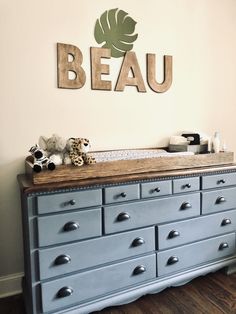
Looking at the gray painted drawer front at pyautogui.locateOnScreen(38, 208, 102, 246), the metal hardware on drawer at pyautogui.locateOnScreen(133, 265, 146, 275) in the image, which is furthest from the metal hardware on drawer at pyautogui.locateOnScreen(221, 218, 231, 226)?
the gray painted drawer front at pyautogui.locateOnScreen(38, 208, 102, 246)

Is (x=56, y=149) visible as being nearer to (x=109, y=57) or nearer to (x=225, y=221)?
(x=109, y=57)

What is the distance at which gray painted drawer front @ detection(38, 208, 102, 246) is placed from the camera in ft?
5.02

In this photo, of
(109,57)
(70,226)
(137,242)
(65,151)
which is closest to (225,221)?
(137,242)

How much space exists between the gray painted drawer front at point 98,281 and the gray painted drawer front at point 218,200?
0.55 metres

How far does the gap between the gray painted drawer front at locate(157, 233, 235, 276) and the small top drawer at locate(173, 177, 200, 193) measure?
0.41m

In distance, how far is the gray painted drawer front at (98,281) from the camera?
158cm

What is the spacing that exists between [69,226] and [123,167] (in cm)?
51

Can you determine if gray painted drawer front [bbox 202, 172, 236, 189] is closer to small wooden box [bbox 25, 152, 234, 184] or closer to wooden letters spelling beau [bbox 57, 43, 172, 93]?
small wooden box [bbox 25, 152, 234, 184]

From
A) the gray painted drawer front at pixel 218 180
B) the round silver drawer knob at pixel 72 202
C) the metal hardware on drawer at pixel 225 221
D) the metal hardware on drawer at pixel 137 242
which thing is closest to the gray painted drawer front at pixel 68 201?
the round silver drawer knob at pixel 72 202

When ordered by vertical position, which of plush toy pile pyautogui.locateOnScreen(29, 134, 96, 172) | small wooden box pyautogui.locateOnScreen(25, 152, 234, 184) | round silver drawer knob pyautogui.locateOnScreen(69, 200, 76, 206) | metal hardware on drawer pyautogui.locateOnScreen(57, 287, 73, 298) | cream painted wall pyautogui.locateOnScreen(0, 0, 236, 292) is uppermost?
cream painted wall pyautogui.locateOnScreen(0, 0, 236, 292)

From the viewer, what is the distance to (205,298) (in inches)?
76.6

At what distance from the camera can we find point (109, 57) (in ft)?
7.11

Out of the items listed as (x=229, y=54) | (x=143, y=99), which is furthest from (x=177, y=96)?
(x=229, y=54)

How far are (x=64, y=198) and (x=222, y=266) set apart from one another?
141cm
